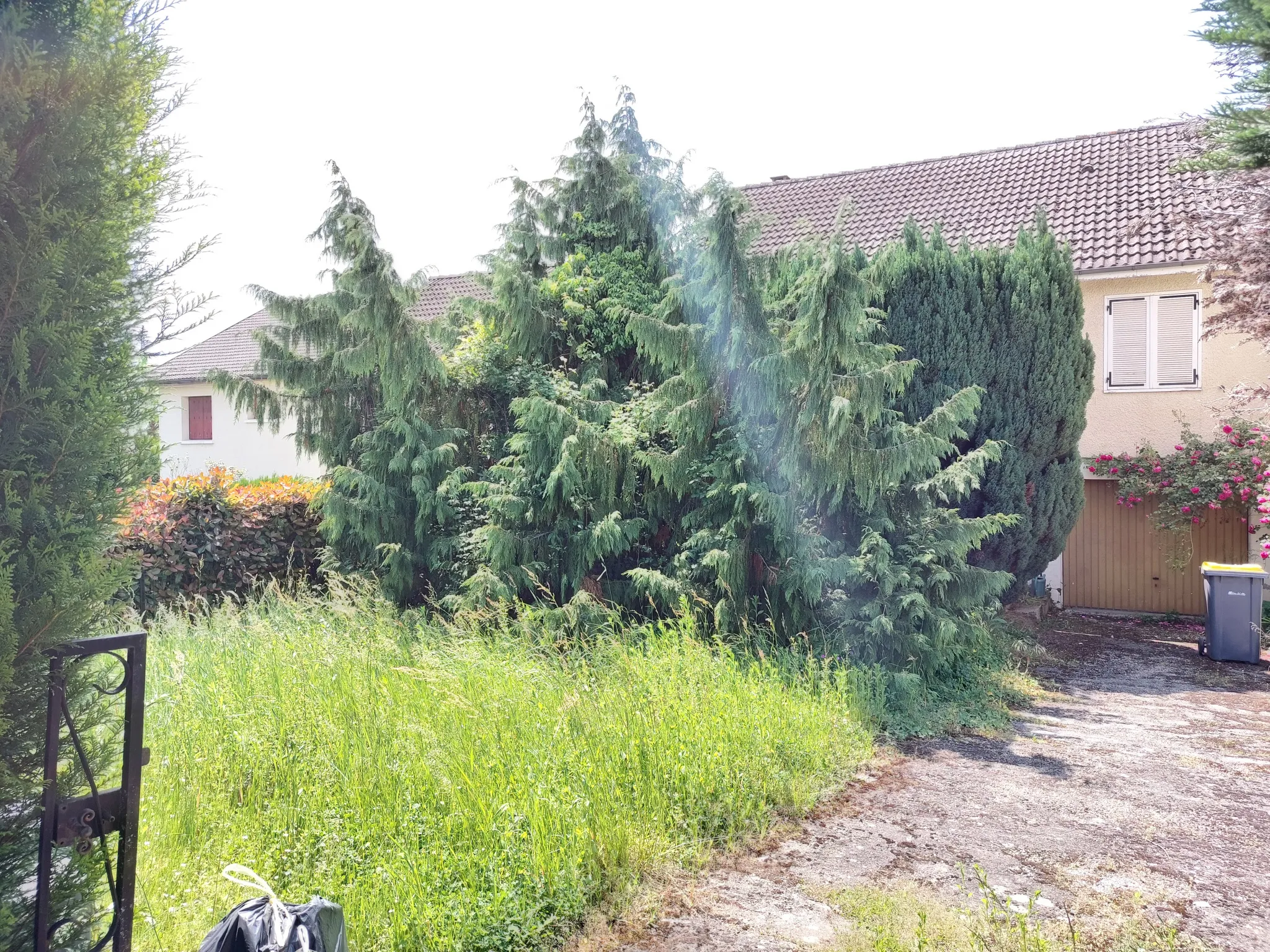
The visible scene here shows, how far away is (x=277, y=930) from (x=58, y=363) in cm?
170

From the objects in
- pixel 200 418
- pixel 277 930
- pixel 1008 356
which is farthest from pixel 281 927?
pixel 200 418

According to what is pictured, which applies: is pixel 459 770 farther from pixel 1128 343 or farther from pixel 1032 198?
pixel 1032 198

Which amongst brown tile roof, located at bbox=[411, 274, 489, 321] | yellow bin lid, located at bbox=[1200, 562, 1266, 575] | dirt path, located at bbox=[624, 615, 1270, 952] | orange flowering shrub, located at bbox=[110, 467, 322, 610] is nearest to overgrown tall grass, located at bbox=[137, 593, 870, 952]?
dirt path, located at bbox=[624, 615, 1270, 952]

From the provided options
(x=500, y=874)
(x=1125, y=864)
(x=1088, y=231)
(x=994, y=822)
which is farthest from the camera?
(x=1088, y=231)

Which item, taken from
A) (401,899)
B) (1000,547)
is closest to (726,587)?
(401,899)

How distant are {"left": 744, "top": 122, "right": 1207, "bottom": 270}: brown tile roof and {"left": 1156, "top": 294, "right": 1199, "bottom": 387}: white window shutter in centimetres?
88

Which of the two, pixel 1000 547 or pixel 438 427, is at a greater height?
pixel 438 427

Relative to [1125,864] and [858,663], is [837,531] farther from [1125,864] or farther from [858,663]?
[1125,864]

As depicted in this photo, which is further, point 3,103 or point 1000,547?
point 1000,547

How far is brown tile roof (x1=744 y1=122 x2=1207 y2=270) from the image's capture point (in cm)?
1352

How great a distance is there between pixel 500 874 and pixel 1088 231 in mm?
13793

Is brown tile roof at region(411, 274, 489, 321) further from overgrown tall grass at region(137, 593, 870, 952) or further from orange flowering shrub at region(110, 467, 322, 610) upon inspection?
overgrown tall grass at region(137, 593, 870, 952)

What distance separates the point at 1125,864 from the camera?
4613 mm

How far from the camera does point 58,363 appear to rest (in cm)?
250
